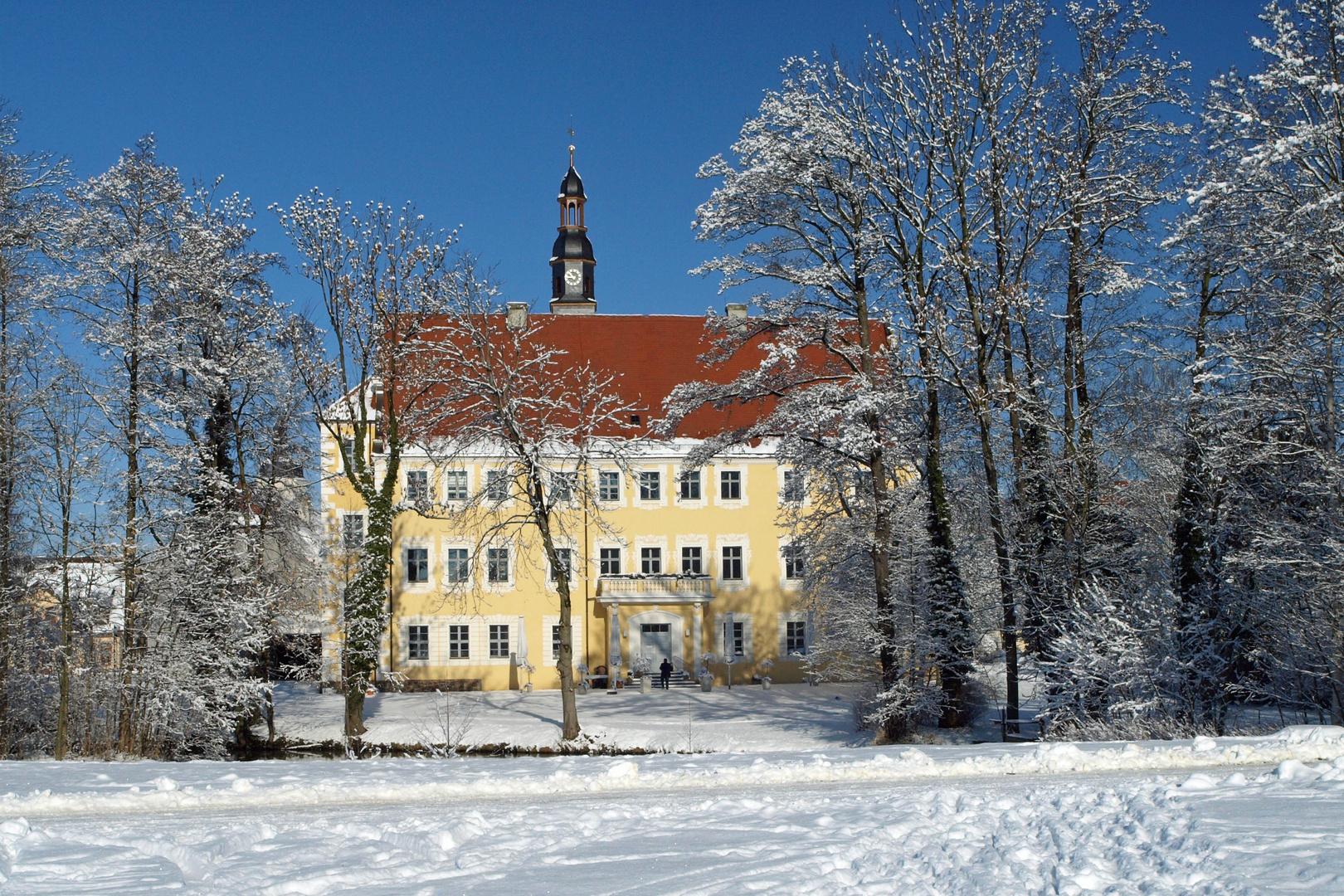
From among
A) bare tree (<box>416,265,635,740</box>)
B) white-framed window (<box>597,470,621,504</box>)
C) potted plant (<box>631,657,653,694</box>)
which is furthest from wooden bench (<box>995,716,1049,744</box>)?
white-framed window (<box>597,470,621,504</box>)

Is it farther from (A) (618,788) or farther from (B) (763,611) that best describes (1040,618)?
(B) (763,611)

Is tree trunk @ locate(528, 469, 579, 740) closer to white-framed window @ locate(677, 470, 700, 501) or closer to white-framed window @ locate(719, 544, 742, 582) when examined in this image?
white-framed window @ locate(677, 470, 700, 501)

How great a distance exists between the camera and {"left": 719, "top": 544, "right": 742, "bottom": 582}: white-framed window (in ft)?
123

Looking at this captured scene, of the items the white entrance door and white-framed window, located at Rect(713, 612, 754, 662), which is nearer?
the white entrance door

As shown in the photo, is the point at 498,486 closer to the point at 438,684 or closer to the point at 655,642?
the point at 438,684

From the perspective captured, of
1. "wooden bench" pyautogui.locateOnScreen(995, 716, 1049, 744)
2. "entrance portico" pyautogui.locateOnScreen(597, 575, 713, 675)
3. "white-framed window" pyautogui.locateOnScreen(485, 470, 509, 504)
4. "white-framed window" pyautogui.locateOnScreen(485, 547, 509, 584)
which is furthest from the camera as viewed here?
"white-framed window" pyautogui.locateOnScreen(485, 547, 509, 584)

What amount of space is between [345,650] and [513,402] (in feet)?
20.6

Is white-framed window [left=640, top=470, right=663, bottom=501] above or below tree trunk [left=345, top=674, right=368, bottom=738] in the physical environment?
above

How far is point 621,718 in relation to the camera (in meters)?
25.5

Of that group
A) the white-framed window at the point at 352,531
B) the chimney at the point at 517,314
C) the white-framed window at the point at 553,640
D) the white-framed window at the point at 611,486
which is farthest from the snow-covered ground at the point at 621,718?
the chimney at the point at 517,314

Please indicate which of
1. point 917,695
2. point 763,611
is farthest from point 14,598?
point 763,611

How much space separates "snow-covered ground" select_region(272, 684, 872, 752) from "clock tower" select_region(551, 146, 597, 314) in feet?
84.4

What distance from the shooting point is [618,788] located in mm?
10016

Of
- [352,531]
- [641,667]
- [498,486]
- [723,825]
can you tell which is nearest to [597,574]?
[641,667]
